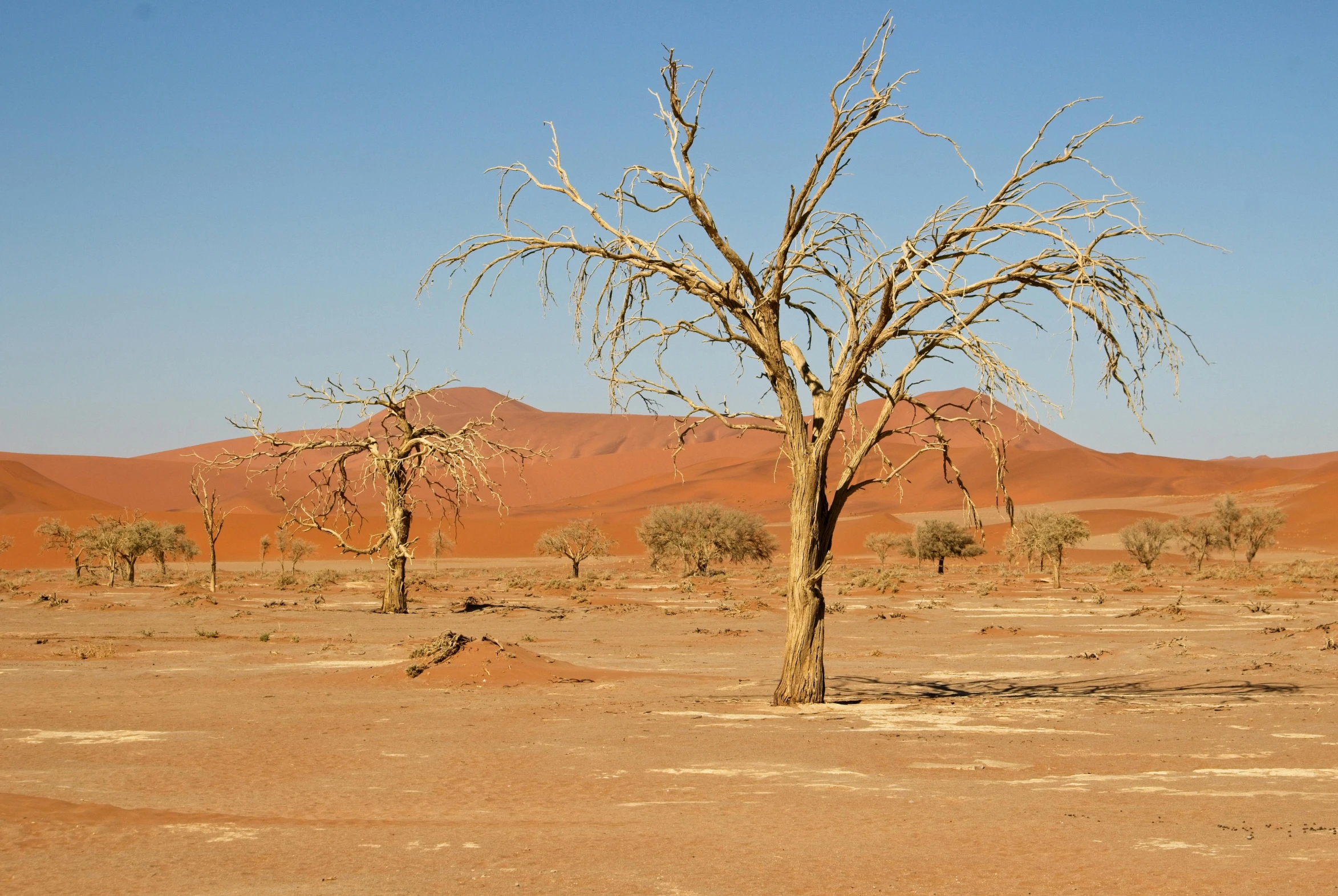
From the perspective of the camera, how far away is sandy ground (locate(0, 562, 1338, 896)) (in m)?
7.32

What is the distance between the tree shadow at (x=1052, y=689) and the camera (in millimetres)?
16453

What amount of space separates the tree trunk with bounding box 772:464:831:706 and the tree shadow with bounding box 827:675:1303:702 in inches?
46.6

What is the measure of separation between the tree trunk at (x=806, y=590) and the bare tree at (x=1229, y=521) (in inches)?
2365

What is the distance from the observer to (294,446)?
Result: 29953 millimetres

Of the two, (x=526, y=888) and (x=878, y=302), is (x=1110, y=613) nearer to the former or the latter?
(x=878, y=302)

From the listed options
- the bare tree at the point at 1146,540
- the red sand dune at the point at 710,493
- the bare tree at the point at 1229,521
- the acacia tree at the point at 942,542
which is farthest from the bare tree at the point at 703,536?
the bare tree at the point at 1229,521

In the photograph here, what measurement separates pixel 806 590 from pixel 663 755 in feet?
11.2

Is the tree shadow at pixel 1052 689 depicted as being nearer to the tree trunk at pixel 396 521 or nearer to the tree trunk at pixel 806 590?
the tree trunk at pixel 806 590

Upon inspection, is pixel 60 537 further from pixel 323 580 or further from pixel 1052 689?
pixel 1052 689

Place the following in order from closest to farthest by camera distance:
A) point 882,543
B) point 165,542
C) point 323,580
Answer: point 323,580 < point 165,542 < point 882,543

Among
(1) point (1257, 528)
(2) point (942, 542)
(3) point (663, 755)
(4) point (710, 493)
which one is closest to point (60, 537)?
(2) point (942, 542)

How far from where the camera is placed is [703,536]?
203 ft

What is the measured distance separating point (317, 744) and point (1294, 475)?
13628 cm

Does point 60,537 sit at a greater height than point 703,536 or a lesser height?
greater
